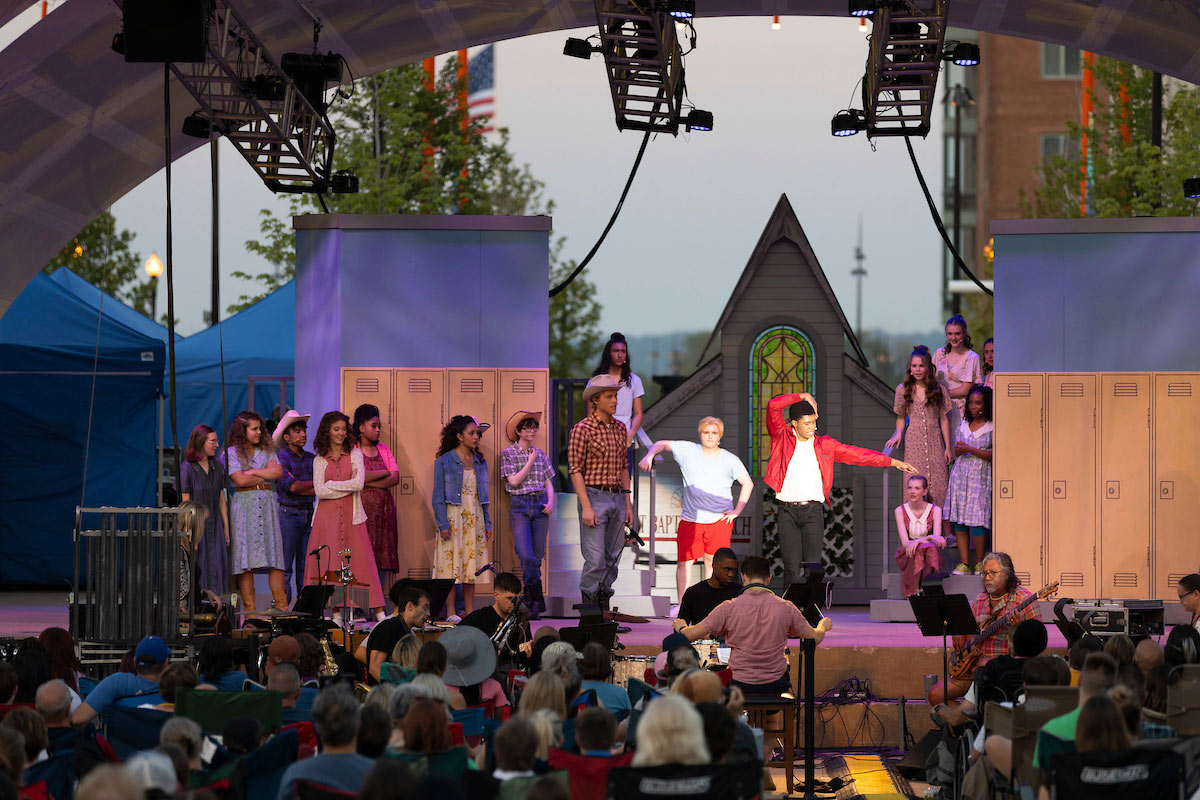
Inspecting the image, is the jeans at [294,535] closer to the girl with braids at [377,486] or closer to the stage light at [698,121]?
the girl with braids at [377,486]

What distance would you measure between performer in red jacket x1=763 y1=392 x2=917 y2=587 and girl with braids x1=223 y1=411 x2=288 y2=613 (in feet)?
13.0

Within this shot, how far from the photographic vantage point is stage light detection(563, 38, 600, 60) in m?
13.8

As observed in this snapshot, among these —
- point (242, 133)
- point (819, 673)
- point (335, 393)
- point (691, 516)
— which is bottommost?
point (819, 673)

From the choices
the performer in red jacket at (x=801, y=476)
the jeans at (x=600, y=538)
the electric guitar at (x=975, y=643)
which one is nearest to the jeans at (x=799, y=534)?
the performer in red jacket at (x=801, y=476)

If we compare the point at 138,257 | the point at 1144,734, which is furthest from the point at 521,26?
the point at 138,257

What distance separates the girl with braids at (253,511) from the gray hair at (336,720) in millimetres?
6130

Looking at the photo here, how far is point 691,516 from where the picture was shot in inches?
516

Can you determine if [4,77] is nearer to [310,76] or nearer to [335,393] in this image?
[310,76]

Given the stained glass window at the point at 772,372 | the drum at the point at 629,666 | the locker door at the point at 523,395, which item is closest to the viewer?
the drum at the point at 629,666

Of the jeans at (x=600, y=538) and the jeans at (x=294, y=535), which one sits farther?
the jeans at (x=294, y=535)

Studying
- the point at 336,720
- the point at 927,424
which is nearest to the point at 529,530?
the point at 927,424

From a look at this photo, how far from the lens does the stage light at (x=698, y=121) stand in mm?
14461

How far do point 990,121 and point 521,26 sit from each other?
49436 mm

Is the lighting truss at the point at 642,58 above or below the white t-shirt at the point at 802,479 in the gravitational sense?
above
